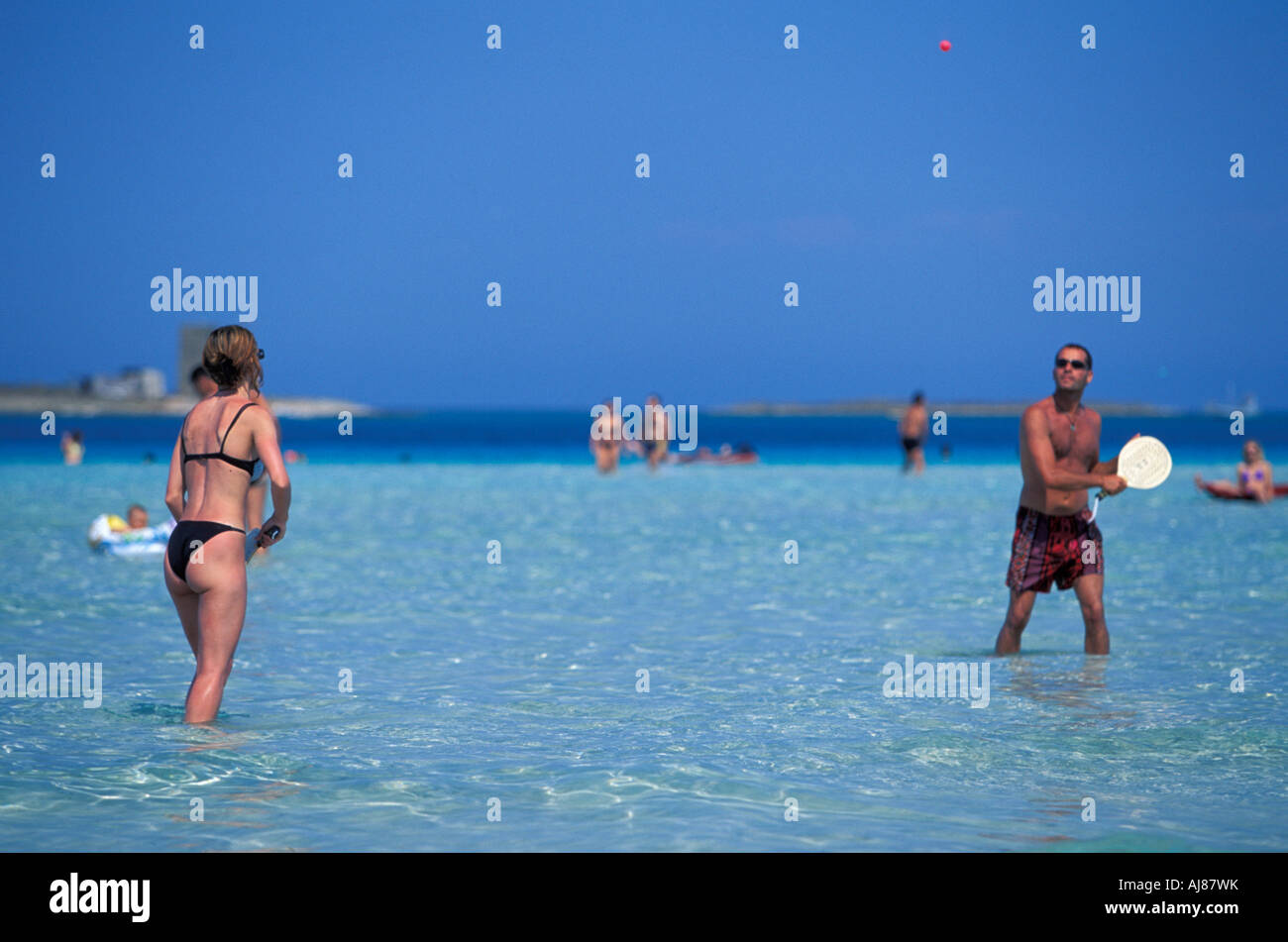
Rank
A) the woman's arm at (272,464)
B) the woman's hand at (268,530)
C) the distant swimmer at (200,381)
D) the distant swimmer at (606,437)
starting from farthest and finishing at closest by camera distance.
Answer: the distant swimmer at (606,437) < the distant swimmer at (200,381) < the woman's hand at (268,530) < the woman's arm at (272,464)

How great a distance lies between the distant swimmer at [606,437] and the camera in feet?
109

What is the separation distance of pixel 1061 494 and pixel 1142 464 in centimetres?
51

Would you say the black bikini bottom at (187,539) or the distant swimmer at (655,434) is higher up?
the distant swimmer at (655,434)

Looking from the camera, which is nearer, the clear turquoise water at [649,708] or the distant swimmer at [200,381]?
the clear turquoise water at [649,708]

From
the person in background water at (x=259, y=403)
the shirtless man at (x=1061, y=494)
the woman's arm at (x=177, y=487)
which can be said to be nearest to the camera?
the woman's arm at (x=177, y=487)

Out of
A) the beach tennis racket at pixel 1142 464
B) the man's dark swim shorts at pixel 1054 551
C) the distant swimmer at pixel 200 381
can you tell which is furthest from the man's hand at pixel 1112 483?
the distant swimmer at pixel 200 381

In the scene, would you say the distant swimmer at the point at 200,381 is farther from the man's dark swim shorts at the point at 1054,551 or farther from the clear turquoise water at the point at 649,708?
the man's dark swim shorts at the point at 1054,551

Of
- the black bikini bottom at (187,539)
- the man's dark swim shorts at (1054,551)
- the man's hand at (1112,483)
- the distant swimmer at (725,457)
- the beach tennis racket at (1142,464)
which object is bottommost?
the man's dark swim shorts at (1054,551)

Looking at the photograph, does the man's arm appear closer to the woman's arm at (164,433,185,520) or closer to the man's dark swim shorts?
the man's dark swim shorts

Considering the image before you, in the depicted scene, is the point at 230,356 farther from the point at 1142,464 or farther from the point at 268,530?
the point at 1142,464

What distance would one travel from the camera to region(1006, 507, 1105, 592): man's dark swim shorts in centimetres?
825

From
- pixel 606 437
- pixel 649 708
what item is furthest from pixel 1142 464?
pixel 606 437

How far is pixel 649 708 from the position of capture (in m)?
7.68
